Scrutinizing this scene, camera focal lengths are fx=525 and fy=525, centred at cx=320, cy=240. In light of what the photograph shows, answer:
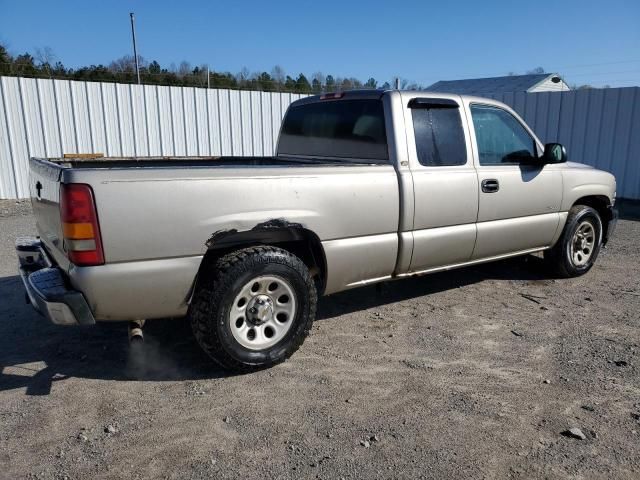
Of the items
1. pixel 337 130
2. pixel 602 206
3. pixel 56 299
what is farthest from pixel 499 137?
pixel 56 299

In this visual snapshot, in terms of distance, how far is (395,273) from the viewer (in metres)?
4.33

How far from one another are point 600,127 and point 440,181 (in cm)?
910

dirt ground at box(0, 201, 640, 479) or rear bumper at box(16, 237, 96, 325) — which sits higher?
rear bumper at box(16, 237, 96, 325)

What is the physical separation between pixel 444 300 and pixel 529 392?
6.11ft

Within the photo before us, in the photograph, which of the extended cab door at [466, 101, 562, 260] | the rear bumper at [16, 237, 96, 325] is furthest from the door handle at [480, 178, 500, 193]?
the rear bumper at [16, 237, 96, 325]

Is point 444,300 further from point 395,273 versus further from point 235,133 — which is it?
point 235,133

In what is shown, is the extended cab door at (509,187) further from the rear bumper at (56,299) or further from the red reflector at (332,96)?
the rear bumper at (56,299)

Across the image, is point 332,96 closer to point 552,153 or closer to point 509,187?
point 509,187

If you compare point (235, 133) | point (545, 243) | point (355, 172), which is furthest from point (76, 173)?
point (235, 133)

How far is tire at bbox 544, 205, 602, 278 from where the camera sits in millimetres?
5648

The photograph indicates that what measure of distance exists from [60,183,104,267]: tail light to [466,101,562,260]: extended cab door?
3.20 m

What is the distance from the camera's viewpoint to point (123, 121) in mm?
11656

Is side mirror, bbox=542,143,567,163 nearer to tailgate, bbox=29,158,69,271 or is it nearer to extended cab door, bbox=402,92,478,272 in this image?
extended cab door, bbox=402,92,478,272

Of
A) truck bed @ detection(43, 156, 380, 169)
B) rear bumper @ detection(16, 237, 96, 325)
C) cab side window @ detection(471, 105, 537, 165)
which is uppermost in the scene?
cab side window @ detection(471, 105, 537, 165)
